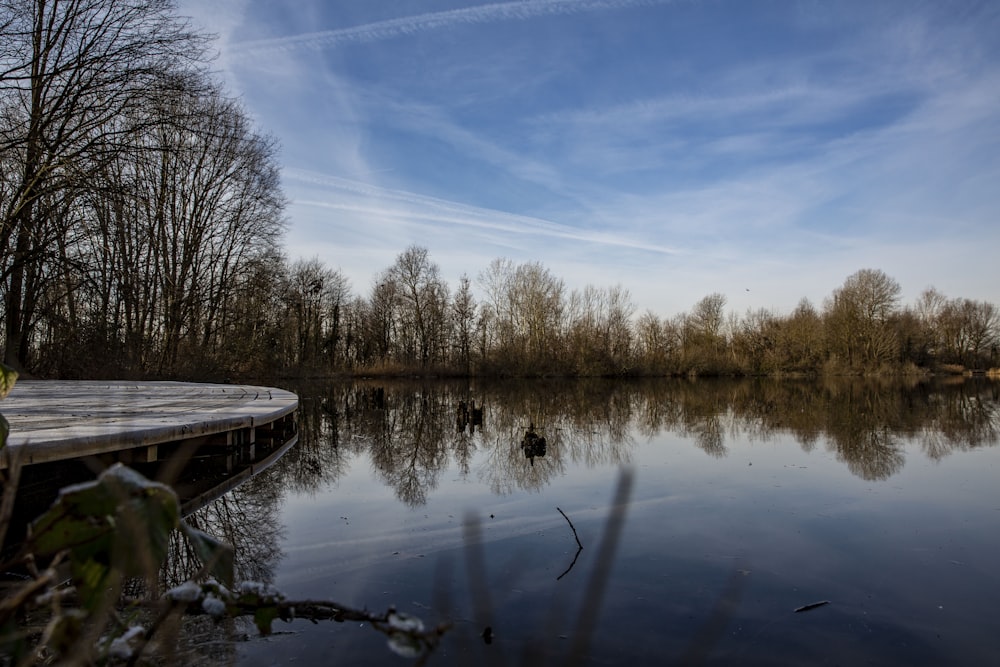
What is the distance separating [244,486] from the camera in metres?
8.32

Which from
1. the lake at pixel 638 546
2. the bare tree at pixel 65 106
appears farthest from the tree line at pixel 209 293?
the lake at pixel 638 546

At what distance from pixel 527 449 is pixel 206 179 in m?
17.3

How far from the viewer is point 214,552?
3.15 ft

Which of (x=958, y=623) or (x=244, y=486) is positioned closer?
(x=958, y=623)

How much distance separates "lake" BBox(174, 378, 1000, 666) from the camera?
3748 millimetres

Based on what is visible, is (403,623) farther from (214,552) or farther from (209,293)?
(209,293)

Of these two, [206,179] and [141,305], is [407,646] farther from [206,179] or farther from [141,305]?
[206,179]

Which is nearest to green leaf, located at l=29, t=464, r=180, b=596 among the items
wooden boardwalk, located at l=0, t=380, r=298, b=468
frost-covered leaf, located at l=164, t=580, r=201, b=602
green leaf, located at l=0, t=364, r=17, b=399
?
frost-covered leaf, located at l=164, t=580, r=201, b=602

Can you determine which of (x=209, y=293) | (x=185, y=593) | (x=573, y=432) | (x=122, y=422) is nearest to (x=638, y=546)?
(x=185, y=593)

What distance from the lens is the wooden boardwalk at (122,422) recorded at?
5.31 meters

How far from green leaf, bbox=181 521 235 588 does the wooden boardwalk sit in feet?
9.50

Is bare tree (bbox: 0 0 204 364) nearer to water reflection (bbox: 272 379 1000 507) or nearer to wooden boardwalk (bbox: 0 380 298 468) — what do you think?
wooden boardwalk (bbox: 0 380 298 468)

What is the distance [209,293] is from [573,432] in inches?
578

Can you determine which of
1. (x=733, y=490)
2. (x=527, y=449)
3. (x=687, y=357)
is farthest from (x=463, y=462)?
(x=687, y=357)
